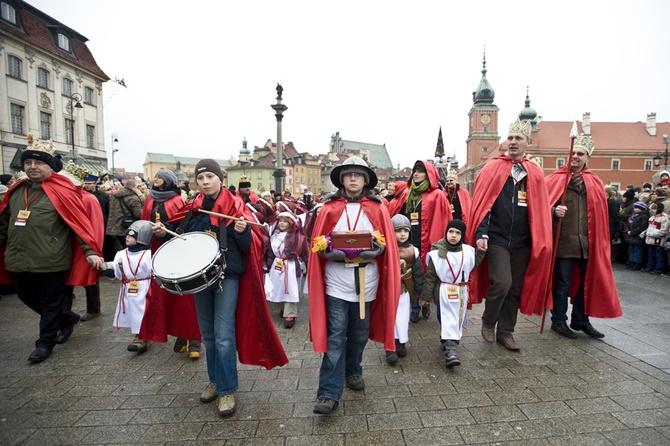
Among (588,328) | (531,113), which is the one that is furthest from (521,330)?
(531,113)

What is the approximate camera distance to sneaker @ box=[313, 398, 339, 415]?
317cm

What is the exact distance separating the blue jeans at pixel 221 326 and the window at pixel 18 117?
3516 centimetres

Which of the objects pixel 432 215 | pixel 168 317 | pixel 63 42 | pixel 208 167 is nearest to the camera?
pixel 208 167

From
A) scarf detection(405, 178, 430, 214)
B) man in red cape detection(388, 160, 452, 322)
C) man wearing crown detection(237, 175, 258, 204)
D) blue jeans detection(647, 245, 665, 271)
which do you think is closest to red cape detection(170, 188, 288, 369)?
man in red cape detection(388, 160, 452, 322)

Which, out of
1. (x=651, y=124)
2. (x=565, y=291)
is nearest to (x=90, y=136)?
(x=565, y=291)

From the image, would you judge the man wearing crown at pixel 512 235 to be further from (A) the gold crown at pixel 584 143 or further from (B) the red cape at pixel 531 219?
(A) the gold crown at pixel 584 143

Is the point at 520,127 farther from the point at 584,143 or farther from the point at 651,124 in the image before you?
the point at 651,124

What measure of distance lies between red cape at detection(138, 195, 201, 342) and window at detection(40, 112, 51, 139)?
3535 cm

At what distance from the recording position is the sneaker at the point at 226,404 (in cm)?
326

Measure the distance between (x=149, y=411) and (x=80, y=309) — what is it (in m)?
4.23

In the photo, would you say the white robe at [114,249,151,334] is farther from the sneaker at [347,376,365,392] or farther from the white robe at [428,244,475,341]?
the white robe at [428,244,475,341]

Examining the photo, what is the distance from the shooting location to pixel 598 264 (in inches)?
195

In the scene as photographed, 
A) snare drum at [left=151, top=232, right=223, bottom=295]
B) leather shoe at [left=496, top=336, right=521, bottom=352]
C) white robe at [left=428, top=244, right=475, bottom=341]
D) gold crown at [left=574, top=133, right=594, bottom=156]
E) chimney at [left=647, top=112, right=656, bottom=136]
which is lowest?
leather shoe at [left=496, top=336, right=521, bottom=352]

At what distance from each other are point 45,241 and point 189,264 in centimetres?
256
